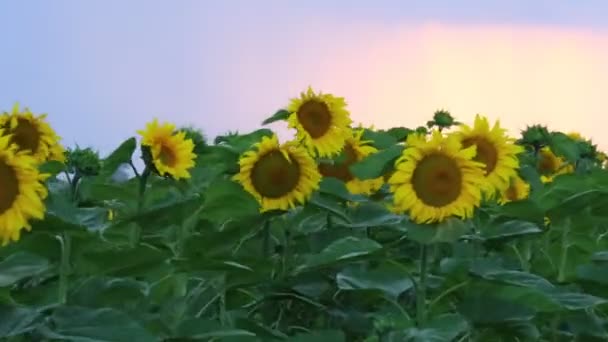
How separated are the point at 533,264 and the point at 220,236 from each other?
1592 millimetres

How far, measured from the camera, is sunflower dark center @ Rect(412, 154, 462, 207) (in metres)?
3.29

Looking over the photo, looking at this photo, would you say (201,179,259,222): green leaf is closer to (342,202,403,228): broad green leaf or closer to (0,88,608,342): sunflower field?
(0,88,608,342): sunflower field

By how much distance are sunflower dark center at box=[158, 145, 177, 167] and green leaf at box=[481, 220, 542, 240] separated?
1003mm

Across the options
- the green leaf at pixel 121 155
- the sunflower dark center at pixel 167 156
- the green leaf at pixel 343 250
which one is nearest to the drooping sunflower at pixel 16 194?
the green leaf at pixel 121 155

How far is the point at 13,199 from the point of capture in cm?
261

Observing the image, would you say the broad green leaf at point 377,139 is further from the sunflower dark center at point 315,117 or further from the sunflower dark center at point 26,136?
the sunflower dark center at point 26,136

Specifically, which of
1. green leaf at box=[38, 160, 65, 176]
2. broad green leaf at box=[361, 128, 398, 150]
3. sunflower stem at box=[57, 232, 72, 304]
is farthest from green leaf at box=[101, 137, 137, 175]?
broad green leaf at box=[361, 128, 398, 150]

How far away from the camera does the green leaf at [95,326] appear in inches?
96.7

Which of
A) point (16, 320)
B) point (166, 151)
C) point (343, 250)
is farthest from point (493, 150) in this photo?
point (16, 320)

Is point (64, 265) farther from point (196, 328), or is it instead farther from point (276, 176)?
point (276, 176)

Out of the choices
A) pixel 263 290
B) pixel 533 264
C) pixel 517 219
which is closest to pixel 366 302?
pixel 263 290

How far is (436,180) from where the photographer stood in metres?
3.36

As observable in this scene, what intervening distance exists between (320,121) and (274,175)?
0.87 m

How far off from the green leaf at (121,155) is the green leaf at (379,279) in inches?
25.4
